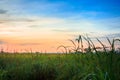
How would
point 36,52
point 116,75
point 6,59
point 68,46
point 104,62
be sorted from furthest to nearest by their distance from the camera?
point 36,52
point 6,59
point 68,46
point 104,62
point 116,75

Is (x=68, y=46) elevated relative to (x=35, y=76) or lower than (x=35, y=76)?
elevated

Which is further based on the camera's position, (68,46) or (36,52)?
(36,52)

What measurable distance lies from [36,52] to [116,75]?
7.05 metres

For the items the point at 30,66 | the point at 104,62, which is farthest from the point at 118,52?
the point at 30,66

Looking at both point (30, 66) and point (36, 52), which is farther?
point (36, 52)

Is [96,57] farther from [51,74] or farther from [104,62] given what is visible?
[51,74]

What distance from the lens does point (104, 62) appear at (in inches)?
209

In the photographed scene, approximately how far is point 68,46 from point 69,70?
0.83 m

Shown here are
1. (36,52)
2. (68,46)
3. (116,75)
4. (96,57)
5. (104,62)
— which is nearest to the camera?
(116,75)

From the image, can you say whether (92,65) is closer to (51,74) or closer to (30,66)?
(51,74)

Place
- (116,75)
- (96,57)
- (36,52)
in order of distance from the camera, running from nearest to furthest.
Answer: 1. (116,75)
2. (96,57)
3. (36,52)

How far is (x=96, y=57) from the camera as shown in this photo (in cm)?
593

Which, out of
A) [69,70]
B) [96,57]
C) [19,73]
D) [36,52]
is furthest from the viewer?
[36,52]

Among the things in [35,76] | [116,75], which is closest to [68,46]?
[35,76]
